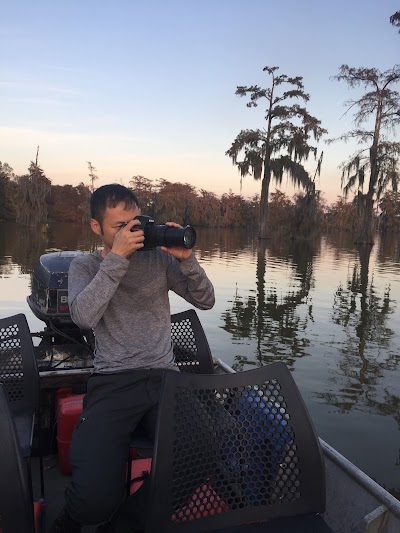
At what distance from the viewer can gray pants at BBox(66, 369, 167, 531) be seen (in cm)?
162

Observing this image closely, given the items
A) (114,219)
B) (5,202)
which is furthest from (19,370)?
(5,202)

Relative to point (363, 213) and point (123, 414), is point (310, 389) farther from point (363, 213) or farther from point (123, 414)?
point (363, 213)

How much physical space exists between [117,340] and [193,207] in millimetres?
73205

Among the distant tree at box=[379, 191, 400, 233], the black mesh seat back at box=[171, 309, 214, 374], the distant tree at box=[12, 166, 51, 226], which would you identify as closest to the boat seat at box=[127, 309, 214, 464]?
the black mesh seat back at box=[171, 309, 214, 374]

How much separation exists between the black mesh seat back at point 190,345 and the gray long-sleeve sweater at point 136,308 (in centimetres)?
58

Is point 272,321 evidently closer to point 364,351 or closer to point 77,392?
point 364,351

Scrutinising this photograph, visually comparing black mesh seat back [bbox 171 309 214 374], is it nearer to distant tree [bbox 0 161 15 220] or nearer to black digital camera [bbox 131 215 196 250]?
black digital camera [bbox 131 215 196 250]

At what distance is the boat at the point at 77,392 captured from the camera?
177cm

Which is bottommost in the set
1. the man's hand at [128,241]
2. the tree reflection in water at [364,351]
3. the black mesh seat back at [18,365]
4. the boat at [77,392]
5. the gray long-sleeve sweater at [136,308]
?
the tree reflection in water at [364,351]

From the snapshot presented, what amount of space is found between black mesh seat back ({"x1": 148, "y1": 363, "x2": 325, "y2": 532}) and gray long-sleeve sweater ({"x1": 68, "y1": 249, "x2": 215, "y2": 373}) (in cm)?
47

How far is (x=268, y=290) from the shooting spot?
11.8 m

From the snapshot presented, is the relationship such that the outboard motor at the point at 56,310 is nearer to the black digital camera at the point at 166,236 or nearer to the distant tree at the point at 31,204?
the black digital camera at the point at 166,236

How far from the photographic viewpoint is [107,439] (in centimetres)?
171

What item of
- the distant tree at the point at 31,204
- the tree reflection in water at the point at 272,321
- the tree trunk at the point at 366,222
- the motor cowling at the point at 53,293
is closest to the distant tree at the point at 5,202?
the distant tree at the point at 31,204
